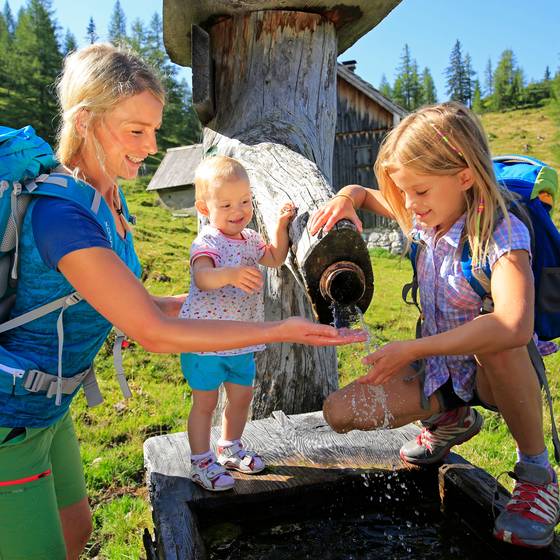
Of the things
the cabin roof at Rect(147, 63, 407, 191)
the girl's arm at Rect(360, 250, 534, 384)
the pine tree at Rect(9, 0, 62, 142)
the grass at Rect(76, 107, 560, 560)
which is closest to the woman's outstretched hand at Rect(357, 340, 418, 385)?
the girl's arm at Rect(360, 250, 534, 384)

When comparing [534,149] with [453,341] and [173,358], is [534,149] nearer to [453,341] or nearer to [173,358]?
[173,358]

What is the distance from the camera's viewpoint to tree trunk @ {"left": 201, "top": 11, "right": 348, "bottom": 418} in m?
3.15

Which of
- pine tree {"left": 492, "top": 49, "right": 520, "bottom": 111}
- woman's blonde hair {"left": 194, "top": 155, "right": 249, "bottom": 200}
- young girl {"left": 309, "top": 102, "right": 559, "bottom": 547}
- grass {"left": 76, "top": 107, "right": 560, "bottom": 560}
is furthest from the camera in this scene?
pine tree {"left": 492, "top": 49, "right": 520, "bottom": 111}

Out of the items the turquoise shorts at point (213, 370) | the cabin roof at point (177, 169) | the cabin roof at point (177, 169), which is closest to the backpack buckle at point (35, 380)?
the turquoise shorts at point (213, 370)

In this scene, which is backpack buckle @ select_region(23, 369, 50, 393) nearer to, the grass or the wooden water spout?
the wooden water spout

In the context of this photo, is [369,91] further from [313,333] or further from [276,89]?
[313,333]

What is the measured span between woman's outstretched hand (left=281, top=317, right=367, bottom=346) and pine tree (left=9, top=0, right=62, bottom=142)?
4050 centimetres

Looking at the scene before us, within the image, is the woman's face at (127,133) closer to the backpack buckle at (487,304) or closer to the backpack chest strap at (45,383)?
the backpack chest strap at (45,383)

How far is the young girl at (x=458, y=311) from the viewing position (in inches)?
83.8

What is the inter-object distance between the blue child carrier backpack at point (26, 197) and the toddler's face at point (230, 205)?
Result: 28.5 inches

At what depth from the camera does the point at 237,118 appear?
3262mm

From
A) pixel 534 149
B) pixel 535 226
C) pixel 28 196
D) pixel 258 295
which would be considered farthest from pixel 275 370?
pixel 534 149

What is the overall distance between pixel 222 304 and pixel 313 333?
39.6 inches

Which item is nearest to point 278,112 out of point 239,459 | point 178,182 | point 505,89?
point 239,459
